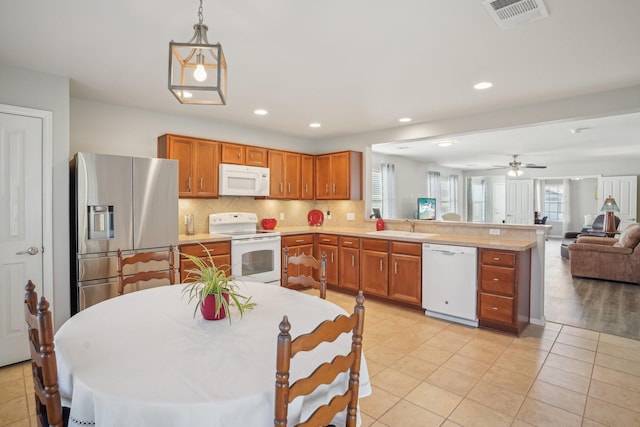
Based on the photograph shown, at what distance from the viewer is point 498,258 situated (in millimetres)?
3477

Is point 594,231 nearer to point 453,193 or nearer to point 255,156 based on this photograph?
point 453,193

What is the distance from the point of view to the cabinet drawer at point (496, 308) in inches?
134

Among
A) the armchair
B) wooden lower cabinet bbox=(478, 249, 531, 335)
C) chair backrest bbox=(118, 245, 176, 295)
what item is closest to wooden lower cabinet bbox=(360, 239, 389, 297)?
wooden lower cabinet bbox=(478, 249, 531, 335)

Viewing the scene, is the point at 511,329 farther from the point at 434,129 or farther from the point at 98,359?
the point at 98,359

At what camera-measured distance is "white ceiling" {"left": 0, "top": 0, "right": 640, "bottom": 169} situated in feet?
6.54

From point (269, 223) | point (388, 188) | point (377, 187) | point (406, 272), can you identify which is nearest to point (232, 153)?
point (269, 223)

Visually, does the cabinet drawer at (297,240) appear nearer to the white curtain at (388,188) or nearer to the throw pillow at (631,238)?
the white curtain at (388,188)

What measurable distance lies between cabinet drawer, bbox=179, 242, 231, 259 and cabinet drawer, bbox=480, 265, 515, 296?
2.92 metres

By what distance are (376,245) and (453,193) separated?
784 centimetres

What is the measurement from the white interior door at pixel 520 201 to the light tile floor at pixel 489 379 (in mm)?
8413

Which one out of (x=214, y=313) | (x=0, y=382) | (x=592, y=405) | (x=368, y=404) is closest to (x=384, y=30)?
(x=214, y=313)

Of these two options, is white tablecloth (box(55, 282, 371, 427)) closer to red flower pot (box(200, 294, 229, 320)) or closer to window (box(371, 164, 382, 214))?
red flower pot (box(200, 294, 229, 320))

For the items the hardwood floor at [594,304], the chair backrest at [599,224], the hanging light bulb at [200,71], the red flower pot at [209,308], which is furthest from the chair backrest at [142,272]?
the chair backrest at [599,224]

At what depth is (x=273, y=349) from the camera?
1.34m
